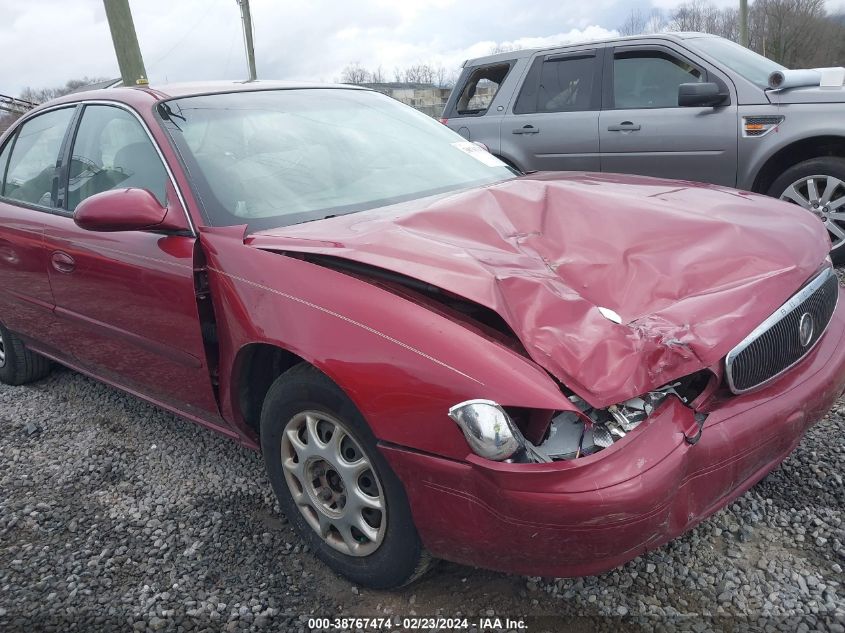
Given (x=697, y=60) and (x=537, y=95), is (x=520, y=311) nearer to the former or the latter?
(x=697, y=60)

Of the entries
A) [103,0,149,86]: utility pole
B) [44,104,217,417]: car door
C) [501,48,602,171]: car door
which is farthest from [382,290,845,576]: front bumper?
[103,0,149,86]: utility pole

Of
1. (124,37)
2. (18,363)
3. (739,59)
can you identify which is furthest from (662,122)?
(124,37)

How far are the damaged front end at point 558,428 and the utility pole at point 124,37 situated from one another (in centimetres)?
807

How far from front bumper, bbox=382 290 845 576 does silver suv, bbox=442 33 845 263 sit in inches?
139

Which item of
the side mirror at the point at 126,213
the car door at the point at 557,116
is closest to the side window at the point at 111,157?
the side mirror at the point at 126,213

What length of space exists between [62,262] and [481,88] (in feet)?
15.4

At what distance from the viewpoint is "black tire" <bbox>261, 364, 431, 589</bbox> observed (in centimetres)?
195

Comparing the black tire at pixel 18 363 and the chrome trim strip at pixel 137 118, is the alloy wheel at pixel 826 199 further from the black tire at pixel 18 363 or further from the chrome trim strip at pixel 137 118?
the black tire at pixel 18 363

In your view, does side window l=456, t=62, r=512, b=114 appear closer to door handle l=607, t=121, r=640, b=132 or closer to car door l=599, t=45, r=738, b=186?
car door l=599, t=45, r=738, b=186

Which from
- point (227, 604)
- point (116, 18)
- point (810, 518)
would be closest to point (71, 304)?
point (227, 604)

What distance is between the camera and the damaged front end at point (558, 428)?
167cm

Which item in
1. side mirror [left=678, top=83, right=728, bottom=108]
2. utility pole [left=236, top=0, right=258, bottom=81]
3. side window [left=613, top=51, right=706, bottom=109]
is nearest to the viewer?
side mirror [left=678, top=83, right=728, bottom=108]

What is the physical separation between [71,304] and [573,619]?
2.50 metres

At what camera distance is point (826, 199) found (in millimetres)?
4820
